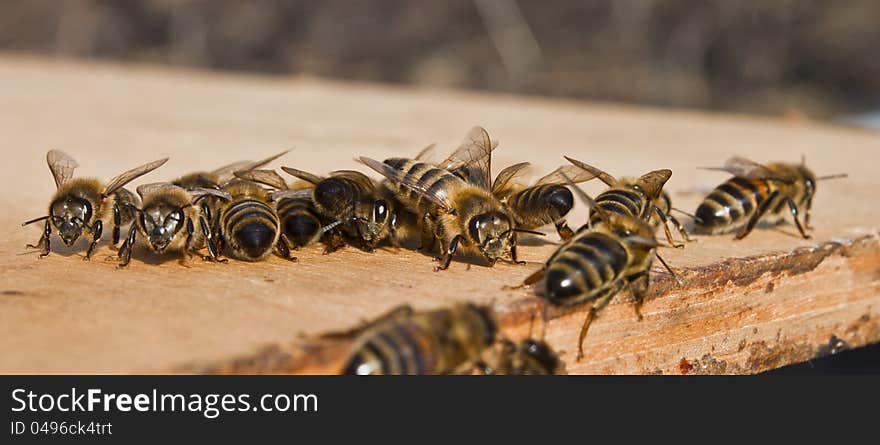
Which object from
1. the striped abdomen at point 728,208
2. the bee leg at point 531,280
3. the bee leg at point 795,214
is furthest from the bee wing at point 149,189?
the bee leg at point 795,214

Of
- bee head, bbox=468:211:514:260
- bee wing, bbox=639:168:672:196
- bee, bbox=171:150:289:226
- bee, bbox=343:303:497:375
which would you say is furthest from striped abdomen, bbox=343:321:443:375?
bee wing, bbox=639:168:672:196

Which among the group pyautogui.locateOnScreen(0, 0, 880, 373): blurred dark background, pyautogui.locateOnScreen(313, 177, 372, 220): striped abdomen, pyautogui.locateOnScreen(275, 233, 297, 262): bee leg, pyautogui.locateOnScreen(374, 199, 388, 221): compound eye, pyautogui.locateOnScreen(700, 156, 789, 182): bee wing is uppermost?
pyautogui.locateOnScreen(0, 0, 880, 373): blurred dark background

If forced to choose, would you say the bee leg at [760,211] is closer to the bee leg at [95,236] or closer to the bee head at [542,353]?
the bee head at [542,353]

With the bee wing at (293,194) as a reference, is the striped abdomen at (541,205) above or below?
below

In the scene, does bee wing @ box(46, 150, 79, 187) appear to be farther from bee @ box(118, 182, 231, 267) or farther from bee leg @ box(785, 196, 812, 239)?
bee leg @ box(785, 196, 812, 239)

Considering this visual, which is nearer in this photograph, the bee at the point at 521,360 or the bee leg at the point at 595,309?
the bee at the point at 521,360

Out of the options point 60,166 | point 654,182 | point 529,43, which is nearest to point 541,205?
point 654,182

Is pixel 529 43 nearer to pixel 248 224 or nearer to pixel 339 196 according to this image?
pixel 339 196
